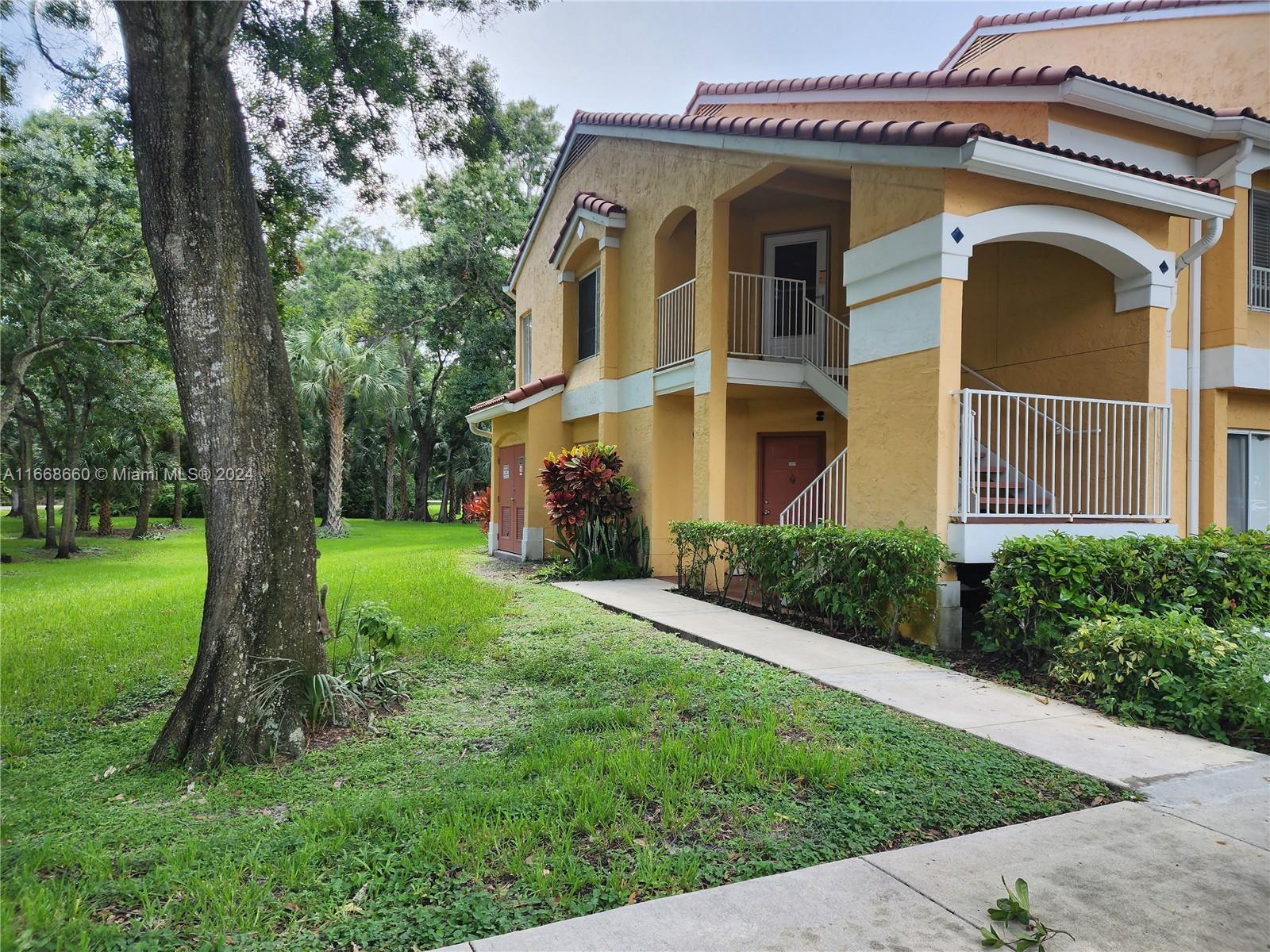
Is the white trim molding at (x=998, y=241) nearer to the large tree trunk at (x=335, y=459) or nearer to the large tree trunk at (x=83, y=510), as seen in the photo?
the large tree trunk at (x=335, y=459)

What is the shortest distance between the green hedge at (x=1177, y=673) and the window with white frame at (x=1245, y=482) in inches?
213

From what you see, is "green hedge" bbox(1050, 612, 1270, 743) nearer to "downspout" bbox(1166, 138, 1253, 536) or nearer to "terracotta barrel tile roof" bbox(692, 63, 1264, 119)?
"downspout" bbox(1166, 138, 1253, 536)

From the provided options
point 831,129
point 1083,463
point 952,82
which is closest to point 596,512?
point 831,129

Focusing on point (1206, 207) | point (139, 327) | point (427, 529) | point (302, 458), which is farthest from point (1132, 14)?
point (427, 529)

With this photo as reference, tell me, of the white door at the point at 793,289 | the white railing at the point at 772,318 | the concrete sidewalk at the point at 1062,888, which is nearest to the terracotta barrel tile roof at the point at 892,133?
the white railing at the point at 772,318

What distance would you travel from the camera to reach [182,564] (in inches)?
637

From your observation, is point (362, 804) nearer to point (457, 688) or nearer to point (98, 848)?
point (98, 848)

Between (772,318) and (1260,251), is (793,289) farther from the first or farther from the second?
(1260,251)

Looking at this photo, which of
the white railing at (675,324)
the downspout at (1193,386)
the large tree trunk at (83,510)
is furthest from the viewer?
the large tree trunk at (83,510)

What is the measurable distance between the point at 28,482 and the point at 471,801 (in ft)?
74.5

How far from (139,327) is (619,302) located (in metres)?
10.2

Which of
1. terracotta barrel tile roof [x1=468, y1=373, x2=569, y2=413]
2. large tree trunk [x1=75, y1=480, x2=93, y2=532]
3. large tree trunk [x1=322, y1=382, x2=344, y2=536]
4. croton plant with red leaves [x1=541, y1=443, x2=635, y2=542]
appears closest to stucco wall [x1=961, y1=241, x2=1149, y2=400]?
croton plant with red leaves [x1=541, y1=443, x2=635, y2=542]

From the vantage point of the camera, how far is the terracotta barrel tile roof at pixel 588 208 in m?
14.1

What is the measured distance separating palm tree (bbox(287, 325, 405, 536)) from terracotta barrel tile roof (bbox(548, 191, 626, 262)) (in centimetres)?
1182
